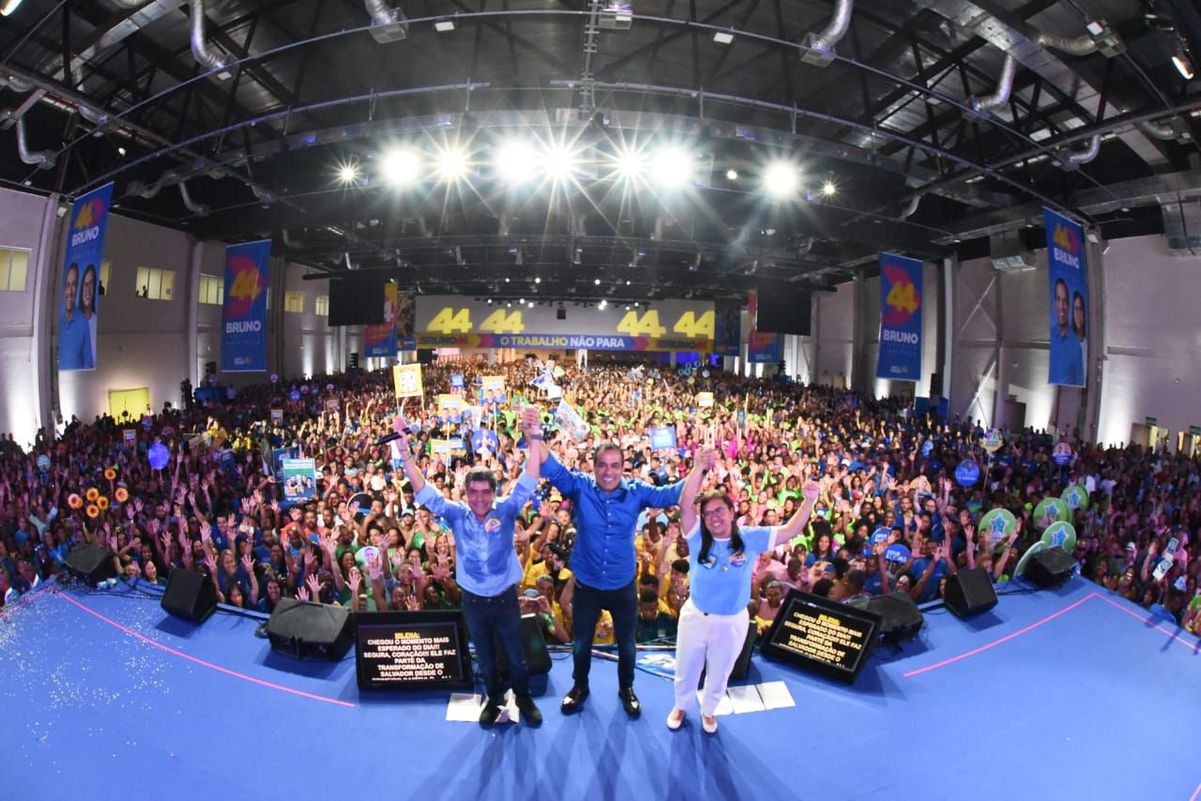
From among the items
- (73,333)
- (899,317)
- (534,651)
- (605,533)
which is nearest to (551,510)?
(534,651)

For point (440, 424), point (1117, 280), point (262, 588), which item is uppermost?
point (1117, 280)

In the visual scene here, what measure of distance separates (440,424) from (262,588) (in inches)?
376

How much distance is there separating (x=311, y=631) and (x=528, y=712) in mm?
1844

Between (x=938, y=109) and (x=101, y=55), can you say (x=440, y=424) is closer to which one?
(x=101, y=55)

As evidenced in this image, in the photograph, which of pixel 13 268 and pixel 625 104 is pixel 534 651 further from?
pixel 13 268

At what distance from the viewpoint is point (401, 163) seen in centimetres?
962

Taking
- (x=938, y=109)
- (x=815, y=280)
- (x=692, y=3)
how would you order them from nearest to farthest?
1. (x=692, y=3)
2. (x=938, y=109)
3. (x=815, y=280)

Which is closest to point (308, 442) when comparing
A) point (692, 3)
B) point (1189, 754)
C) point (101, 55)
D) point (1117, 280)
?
point (101, 55)

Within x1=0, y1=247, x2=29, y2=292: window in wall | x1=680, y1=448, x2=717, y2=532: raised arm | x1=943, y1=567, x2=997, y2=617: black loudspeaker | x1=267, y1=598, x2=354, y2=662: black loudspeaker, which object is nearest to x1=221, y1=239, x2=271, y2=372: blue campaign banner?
x1=0, y1=247, x2=29, y2=292: window in wall

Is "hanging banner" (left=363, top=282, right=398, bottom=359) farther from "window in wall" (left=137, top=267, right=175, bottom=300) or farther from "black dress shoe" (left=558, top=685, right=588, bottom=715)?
"black dress shoe" (left=558, top=685, right=588, bottom=715)

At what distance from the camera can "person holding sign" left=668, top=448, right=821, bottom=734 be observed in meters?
3.19

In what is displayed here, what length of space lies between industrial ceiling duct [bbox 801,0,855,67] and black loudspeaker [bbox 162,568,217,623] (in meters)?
7.86

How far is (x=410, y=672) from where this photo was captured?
387 centimetres

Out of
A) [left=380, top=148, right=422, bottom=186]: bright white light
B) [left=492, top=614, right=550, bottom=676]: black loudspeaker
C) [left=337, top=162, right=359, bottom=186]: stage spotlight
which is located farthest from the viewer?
[left=337, top=162, right=359, bottom=186]: stage spotlight
